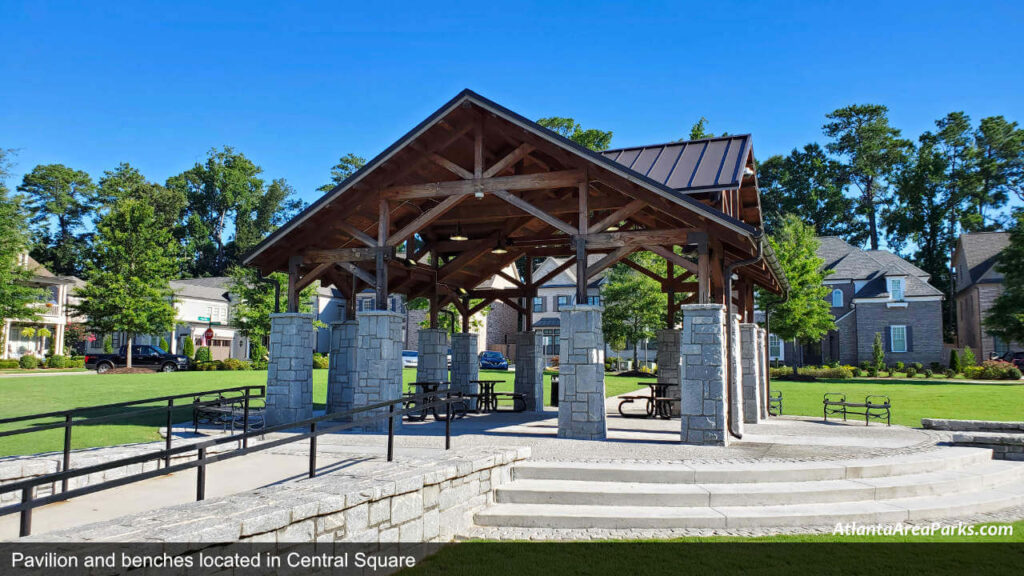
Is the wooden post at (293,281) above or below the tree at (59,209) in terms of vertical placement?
below

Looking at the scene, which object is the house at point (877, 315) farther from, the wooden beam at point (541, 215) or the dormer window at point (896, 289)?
the wooden beam at point (541, 215)

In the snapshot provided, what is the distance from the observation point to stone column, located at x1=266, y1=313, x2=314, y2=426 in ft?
40.7

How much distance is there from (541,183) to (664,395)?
6.71 metres

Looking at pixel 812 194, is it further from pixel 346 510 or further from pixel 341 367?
pixel 346 510

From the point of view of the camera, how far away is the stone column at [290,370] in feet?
40.7

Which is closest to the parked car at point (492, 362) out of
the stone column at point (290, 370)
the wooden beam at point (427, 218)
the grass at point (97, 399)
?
the grass at point (97, 399)

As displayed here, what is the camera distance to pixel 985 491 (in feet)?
28.0

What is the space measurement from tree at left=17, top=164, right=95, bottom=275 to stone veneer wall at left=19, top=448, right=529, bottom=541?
220 feet

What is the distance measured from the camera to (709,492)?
7219mm

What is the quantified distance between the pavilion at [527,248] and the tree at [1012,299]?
2233cm

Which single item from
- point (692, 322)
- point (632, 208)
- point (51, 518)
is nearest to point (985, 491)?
point (692, 322)

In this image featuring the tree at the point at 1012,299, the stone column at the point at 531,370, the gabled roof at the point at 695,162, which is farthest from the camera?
the tree at the point at 1012,299

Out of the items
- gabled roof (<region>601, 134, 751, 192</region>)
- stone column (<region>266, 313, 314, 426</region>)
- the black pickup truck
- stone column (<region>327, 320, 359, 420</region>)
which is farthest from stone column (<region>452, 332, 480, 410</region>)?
the black pickup truck

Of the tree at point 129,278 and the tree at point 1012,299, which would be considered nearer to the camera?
the tree at point 1012,299
